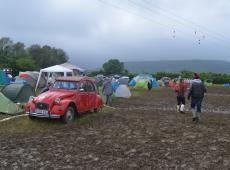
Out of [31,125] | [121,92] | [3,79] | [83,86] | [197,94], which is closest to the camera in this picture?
[31,125]

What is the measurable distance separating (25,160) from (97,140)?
11.3 ft

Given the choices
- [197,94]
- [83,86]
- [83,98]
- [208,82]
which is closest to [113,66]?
[208,82]

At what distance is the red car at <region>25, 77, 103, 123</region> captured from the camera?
60.8ft

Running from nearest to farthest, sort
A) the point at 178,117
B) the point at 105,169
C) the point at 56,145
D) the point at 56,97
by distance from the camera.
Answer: the point at 105,169 < the point at 56,145 < the point at 56,97 < the point at 178,117

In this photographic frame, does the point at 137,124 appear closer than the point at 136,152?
No

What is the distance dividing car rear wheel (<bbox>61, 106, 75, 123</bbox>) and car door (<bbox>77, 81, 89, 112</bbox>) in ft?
1.91

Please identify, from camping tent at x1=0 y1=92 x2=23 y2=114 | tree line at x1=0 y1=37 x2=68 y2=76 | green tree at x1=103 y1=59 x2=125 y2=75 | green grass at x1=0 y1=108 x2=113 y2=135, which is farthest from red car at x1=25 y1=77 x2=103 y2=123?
green tree at x1=103 y1=59 x2=125 y2=75

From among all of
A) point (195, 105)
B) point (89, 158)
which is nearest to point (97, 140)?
point (89, 158)

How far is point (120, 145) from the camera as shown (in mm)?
14375

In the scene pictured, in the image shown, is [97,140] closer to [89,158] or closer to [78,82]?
[89,158]

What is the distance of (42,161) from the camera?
12.4 metres

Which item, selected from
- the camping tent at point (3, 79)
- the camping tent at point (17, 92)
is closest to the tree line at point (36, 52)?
the camping tent at point (3, 79)

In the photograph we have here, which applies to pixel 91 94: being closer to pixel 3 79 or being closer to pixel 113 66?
pixel 3 79

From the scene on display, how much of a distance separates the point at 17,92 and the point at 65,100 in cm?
752
